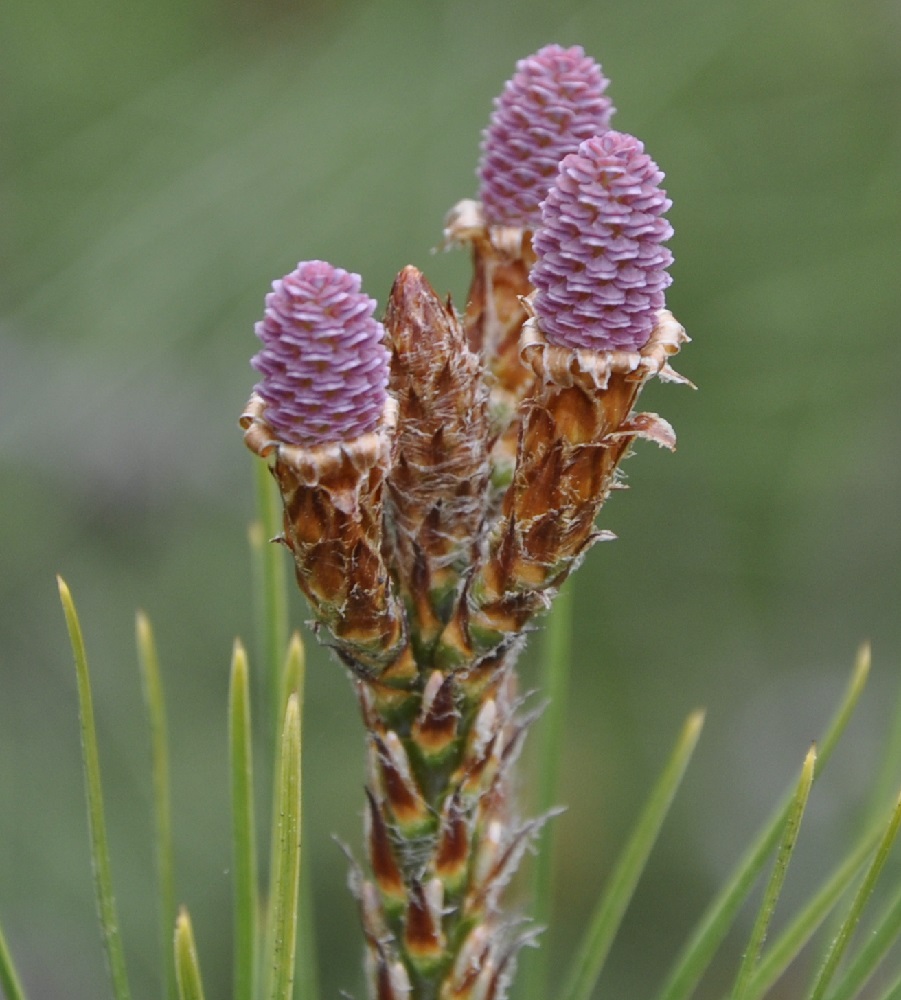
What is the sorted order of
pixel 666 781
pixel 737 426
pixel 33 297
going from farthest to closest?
1. pixel 737 426
2. pixel 33 297
3. pixel 666 781

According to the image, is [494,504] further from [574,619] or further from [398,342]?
[574,619]

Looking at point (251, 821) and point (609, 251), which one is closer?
point (609, 251)

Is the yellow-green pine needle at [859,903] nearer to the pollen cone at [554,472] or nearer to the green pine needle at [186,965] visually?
the pollen cone at [554,472]

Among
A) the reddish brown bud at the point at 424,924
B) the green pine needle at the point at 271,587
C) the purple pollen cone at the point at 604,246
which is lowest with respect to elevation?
the reddish brown bud at the point at 424,924

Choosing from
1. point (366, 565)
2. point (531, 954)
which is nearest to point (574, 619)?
point (531, 954)

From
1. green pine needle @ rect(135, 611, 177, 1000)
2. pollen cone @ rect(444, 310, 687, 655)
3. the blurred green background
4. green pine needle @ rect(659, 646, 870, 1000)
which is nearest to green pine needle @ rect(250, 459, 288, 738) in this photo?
green pine needle @ rect(135, 611, 177, 1000)

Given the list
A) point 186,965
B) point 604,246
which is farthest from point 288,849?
point 604,246

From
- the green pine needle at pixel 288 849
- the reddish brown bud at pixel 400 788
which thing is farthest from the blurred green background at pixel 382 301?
the green pine needle at pixel 288 849

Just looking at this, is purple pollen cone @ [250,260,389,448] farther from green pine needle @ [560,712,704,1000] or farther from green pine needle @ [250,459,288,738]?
green pine needle @ [560,712,704,1000]
